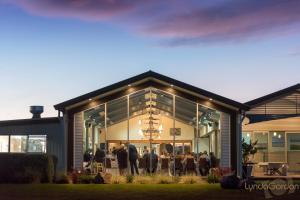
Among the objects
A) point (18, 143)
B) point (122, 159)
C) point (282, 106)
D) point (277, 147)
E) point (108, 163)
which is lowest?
point (108, 163)

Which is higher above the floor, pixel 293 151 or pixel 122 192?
pixel 293 151

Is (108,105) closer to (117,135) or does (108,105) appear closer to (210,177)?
Answer: (117,135)

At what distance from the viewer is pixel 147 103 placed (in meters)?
26.6

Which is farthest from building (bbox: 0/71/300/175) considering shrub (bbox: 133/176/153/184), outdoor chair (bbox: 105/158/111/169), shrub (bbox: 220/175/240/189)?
shrub (bbox: 220/175/240/189)

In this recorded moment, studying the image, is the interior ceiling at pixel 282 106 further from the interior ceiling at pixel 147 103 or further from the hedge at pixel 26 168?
the hedge at pixel 26 168

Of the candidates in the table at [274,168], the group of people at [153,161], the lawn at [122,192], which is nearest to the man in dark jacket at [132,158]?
the group of people at [153,161]

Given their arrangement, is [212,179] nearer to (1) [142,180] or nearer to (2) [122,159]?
(1) [142,180]

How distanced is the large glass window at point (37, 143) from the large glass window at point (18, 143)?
1.22 ft

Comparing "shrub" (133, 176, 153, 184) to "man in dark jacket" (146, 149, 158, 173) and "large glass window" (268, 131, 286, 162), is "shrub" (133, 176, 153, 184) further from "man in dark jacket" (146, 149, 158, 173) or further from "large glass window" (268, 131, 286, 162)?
"large glass window" (268, 131, 286, 162)

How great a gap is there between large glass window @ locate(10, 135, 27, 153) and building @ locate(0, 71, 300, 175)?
5cm

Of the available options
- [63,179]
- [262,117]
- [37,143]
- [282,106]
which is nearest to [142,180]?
[63,179]

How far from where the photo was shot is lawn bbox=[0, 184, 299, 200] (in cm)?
1752

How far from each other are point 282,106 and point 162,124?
5.56 metres

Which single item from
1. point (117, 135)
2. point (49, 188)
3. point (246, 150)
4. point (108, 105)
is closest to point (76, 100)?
point (108, 105)
